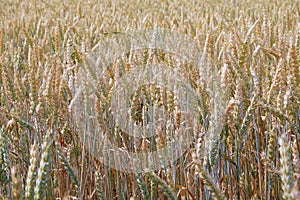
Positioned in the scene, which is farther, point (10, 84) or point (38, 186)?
point (10, 84)

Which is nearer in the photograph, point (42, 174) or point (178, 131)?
point (42, 174)

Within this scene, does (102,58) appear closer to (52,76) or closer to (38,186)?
(52,76)

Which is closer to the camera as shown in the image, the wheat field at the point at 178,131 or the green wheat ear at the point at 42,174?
the green wheat ear at the point at 42,174

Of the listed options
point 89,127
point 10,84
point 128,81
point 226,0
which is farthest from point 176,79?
point 226,0

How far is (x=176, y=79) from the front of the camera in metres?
1.24

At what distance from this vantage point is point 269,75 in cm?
149

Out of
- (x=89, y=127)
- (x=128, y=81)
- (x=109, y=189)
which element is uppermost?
(x=128, y=81)

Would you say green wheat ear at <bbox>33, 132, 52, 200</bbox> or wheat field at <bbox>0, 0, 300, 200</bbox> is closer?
green wheat ear at <bbox>33, 132, 52, 200</bbox>

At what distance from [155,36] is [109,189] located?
647mm

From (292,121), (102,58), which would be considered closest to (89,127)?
(102,58)

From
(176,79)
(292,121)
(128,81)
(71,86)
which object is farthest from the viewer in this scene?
(71,86)

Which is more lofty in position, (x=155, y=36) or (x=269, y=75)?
(x=155, y=36)

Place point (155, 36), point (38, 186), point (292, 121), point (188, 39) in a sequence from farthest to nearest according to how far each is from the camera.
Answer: point (188, 39) → point (155, 36) → point (292, 121) → point (38, 186)

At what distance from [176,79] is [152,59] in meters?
0.34
